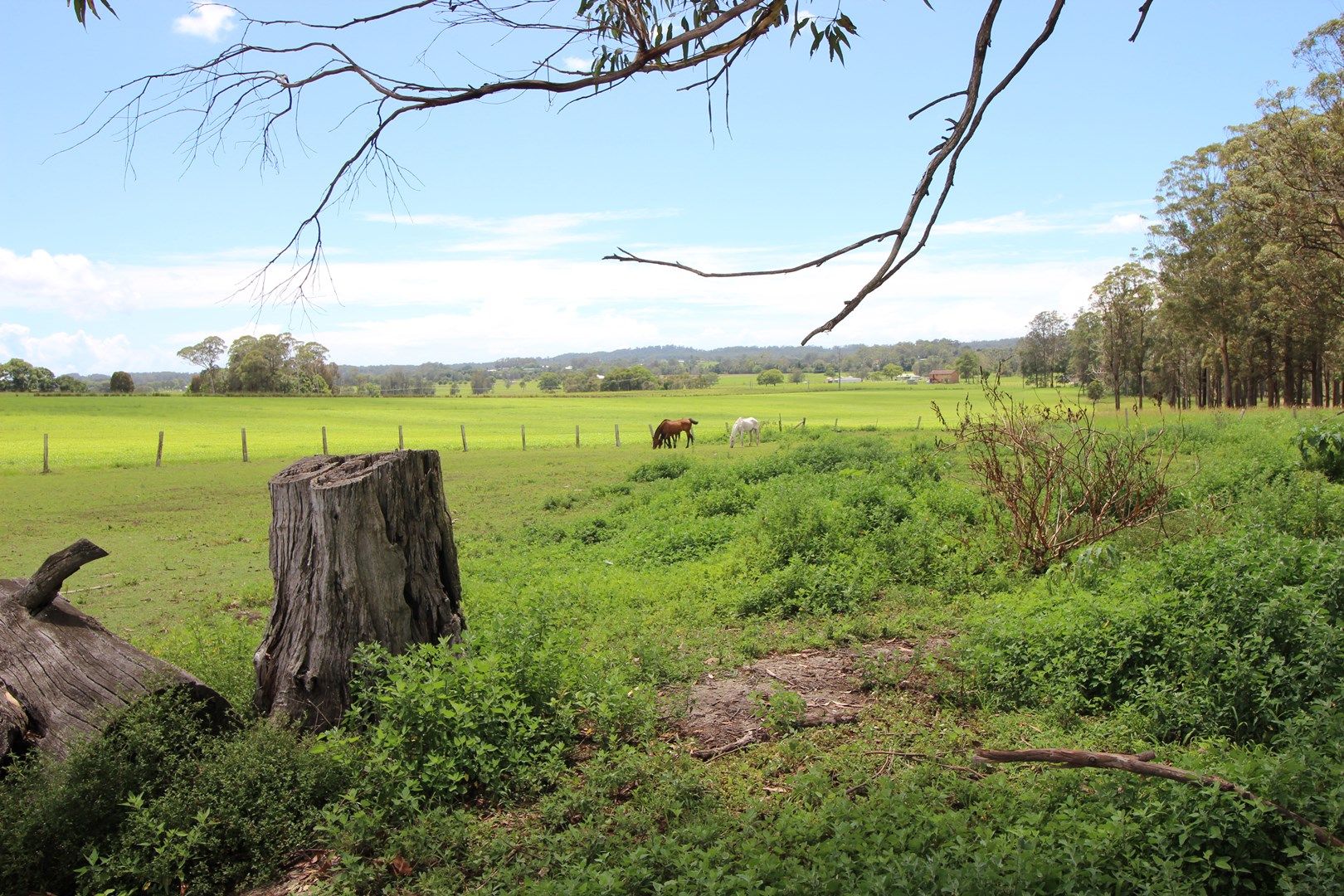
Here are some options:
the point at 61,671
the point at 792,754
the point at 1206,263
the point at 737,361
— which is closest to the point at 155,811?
the point at 61,671

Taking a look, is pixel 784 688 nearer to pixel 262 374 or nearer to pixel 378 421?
pixel 378 421

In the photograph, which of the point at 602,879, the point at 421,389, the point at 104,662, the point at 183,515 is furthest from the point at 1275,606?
the point at 421,389

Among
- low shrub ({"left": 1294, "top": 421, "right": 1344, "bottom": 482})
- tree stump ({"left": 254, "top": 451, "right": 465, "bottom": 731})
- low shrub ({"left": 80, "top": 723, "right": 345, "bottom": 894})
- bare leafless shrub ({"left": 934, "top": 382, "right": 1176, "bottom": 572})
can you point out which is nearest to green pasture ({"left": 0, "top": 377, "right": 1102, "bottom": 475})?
low shrub ({"left": 1294, "top": 421, "right": 1344, "bottom": 482})

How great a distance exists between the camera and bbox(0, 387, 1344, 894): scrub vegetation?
3.05 m

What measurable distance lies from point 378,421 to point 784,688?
6106 cm

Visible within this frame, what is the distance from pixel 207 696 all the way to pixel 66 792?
84 centimetres

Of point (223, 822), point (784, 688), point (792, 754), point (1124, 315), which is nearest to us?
point (223, 822)

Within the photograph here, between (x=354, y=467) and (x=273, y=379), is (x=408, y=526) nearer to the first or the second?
(x=354, y=467)

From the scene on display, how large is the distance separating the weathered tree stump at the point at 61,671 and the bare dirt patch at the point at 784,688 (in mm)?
2645

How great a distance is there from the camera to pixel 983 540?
8.33 metres

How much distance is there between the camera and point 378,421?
62.1m

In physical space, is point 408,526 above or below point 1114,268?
below

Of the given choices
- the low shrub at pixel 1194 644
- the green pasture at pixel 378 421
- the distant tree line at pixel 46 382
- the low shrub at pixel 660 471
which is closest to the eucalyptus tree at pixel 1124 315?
the green pasture at pixel 378 421

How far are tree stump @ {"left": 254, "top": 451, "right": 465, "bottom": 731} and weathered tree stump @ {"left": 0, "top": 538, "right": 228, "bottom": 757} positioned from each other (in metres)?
0.46
